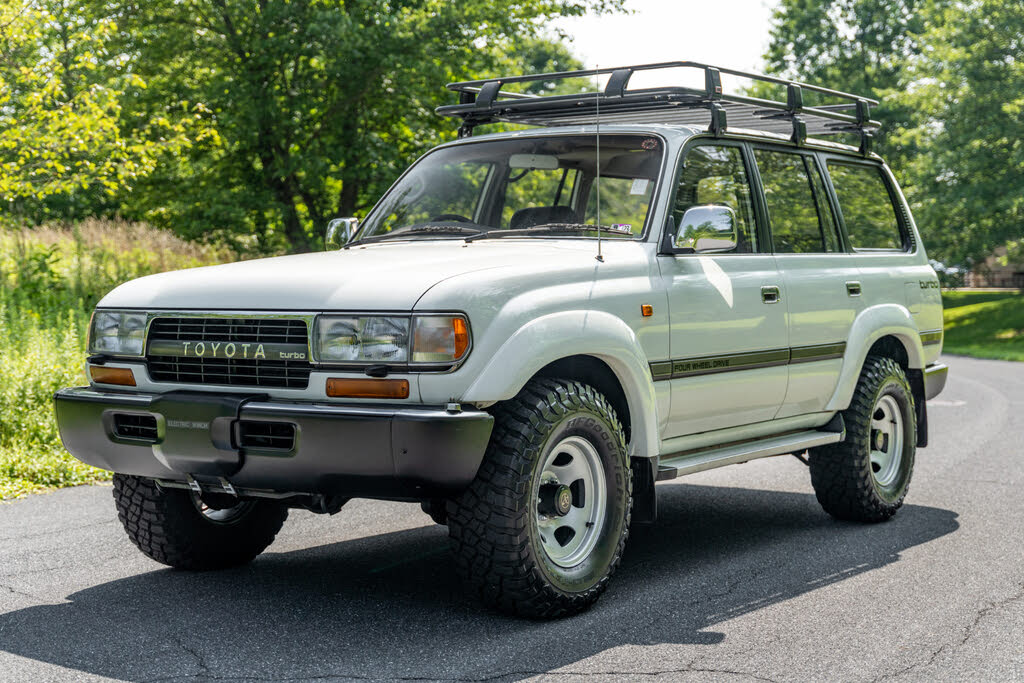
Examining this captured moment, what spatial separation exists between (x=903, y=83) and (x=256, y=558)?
40281mm

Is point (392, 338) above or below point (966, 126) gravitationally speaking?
below

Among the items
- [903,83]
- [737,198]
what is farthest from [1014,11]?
[737,198]

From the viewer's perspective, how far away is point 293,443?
4.47m

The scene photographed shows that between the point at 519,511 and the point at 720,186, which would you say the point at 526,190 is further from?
the point at 519,511

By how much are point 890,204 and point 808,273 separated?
161 cm

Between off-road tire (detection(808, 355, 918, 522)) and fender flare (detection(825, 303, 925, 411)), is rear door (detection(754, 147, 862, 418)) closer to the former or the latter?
fender flare (detection(825, 303, 925, 411))

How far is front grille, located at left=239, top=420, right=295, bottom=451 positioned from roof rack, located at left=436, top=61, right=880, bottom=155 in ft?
7.52

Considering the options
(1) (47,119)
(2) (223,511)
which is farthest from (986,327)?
(2) (223,511)

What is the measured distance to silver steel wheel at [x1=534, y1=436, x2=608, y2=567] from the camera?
16.2 ft

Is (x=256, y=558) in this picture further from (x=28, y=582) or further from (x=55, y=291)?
(x=55, y=291)

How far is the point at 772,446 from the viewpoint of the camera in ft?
20.8

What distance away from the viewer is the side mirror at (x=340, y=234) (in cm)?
663

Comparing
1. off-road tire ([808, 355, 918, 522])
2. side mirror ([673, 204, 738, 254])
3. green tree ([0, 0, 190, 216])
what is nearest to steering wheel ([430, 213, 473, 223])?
side mirror ([673, 204, 738, 254])

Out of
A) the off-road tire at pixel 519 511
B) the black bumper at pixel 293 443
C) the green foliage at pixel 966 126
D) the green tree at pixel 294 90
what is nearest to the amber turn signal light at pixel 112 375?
the black bumper at pixel 293 443
